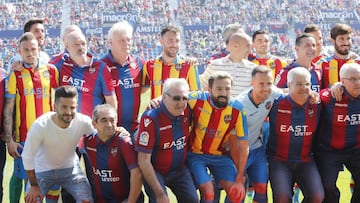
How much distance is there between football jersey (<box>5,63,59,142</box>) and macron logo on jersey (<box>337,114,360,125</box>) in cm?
292

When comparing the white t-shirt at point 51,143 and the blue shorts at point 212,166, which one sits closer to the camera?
the white t-shirt at point 51,143

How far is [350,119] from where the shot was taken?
17.4ft

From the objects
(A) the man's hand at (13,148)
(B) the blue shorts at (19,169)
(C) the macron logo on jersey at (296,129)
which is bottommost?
(B) the blue shorts at (19,169)

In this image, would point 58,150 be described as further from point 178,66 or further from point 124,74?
point 178,66

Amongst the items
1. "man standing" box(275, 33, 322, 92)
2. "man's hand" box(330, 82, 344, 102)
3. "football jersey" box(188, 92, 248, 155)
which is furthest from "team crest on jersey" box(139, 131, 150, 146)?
"man's hand" box(330, 82, 344, 102)

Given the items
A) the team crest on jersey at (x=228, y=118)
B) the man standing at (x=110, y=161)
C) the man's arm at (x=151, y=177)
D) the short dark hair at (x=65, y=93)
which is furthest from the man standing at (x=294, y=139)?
the short dark hair at (x=65, y=93)

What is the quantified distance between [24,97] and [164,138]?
1542mm

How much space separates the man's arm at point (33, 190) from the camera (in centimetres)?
492

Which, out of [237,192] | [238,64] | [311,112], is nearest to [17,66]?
[238,64]

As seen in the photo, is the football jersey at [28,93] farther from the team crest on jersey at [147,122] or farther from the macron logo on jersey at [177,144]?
the macron logo on jersey at [177,144]

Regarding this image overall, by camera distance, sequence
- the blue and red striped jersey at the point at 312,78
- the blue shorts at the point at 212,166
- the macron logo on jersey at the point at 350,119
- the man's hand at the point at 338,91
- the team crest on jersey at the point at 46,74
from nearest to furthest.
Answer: the blue shorts at the point at 212,166
the man's hand at the point at 338,91
the macron logo on jersey at the point at 350,119
the team crest on jersey at the point at 46,74
the blue and red striped jersey at the point at 312,78

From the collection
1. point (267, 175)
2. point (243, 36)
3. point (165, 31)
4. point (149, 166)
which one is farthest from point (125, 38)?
point (267, 175)

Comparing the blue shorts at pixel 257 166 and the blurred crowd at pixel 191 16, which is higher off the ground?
the blurred crowd at pixel 191 16

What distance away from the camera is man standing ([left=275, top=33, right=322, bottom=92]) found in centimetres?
576
